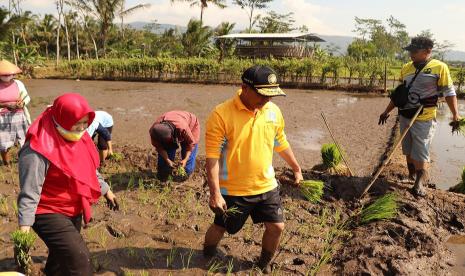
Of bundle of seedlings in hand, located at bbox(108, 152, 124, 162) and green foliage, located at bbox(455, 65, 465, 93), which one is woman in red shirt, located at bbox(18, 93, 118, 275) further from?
green foliage, located at bbox(455, 65, 465, 93)

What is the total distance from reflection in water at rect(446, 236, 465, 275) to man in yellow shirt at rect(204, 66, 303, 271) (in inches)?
70.8

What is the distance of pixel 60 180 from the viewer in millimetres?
2279

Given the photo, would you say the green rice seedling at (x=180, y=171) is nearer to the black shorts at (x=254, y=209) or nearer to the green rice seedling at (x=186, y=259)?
the green rice seedling at (x=186, y=259)

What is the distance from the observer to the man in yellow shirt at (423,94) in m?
4.26

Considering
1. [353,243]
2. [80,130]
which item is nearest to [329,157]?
[353,243]

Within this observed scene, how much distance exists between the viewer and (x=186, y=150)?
4.57 m

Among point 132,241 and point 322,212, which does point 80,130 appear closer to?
point 132,241

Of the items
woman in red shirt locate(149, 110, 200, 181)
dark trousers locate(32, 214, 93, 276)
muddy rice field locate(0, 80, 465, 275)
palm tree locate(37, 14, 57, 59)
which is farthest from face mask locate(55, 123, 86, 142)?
palm tree locate(37, 14, 57, 59)

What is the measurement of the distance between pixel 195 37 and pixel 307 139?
889 inches

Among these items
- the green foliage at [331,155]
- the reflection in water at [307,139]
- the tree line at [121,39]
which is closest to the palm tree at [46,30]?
the tree line at [121,39]

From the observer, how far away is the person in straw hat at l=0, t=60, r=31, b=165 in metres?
4.59

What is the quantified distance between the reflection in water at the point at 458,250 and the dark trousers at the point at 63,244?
3122 millimetres

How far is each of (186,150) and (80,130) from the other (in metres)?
2.36

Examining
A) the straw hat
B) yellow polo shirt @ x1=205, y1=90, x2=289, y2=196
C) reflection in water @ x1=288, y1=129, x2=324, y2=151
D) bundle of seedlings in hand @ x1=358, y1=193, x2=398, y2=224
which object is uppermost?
the straw hat
